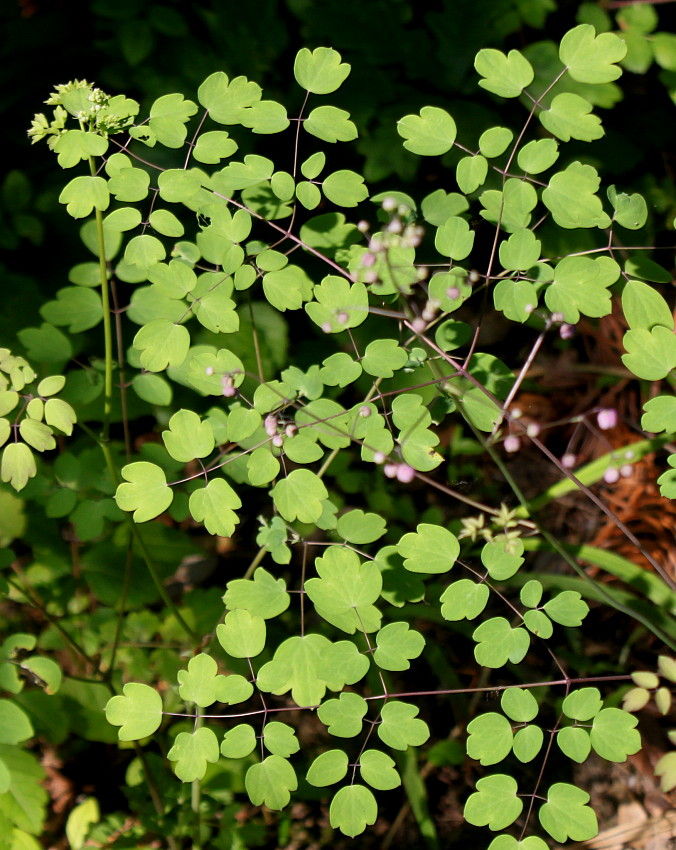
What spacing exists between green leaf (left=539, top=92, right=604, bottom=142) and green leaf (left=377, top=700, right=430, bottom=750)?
3.16 feet

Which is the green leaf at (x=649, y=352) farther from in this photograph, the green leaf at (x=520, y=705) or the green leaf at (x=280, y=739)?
the green leaf at (x=280, y=739)

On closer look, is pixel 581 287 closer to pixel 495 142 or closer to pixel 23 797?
pixel 495 142

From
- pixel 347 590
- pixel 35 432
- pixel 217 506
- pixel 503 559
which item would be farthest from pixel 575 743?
pixel 35 432

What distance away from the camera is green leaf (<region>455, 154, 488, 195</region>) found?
121 cm

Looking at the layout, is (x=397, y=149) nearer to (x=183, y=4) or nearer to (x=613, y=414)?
(x=183, y=4)

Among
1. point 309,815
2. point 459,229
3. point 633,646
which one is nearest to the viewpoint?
point 459,229

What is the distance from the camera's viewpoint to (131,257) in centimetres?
124

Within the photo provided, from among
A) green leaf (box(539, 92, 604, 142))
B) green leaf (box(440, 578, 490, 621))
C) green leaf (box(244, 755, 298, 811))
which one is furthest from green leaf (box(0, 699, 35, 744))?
green leaf (box(539, 92, 604, 142))

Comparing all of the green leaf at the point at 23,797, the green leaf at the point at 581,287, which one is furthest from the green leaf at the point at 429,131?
the green leaf at the point at 23,797

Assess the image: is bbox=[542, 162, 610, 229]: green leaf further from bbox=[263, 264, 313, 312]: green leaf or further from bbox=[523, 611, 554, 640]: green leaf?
bbox=[523, 611, 554, 640]: green leaf

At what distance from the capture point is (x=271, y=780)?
1123 mm

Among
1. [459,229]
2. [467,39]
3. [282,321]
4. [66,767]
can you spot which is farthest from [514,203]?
[66,767]

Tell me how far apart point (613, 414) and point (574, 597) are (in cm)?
29

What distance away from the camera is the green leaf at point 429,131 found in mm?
1237
